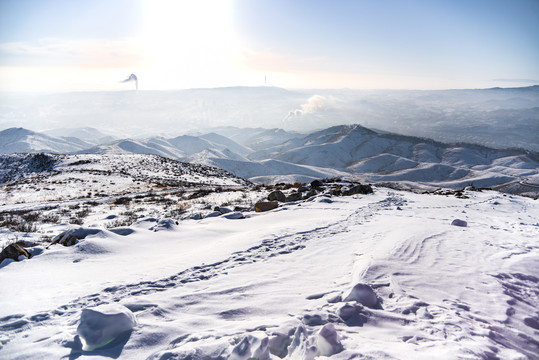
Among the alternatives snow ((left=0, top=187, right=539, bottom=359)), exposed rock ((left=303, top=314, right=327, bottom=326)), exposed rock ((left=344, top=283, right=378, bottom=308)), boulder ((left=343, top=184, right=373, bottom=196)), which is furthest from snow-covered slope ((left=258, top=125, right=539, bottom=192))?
exposed rock ((left=303, top=314, right=327, bottom=326))

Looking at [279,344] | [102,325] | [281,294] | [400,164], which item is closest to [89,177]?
[102,325]

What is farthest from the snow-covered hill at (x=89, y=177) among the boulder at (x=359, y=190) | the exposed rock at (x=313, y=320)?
the exposed rock at (x=313, y=320)

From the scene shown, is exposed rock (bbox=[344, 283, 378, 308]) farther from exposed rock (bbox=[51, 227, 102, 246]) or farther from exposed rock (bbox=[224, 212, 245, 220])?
exposed rock (bbox=[224, 212, 245, 220])

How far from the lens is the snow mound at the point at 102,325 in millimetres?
2928

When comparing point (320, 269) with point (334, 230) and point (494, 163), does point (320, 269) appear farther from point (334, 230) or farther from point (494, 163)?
point (494, 163)

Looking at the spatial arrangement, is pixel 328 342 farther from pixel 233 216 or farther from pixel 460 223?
pixel 460 223

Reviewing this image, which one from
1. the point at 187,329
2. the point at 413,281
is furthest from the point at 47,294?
the point at 413,281

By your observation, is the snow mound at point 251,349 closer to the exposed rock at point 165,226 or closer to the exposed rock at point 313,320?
the exposed rock at point 313,320

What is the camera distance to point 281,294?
165 inches

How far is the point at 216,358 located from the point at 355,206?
1064 centimetres

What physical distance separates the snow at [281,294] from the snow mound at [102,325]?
16 millimetres

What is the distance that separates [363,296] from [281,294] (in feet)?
3.85

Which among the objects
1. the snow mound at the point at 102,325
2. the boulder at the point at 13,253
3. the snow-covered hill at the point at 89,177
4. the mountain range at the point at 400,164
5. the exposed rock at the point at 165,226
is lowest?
the mountain range at the point at 400,164

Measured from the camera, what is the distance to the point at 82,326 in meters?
3.00
